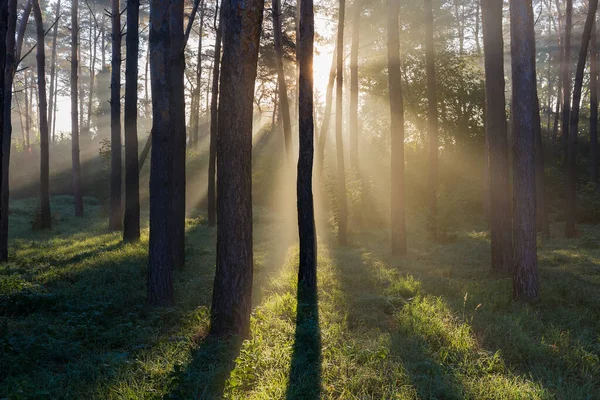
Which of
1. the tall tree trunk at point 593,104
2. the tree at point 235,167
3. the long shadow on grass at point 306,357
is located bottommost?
the long shadow on grass at point 306,357

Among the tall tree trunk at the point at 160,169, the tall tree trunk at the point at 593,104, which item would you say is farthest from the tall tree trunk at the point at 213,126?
the tall tree trunk at the point at 593,104

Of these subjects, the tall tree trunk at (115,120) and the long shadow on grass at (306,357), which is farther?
the tall tree trunk at (115,120)

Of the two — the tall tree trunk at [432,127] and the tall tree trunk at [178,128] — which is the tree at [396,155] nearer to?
the tall tree trunk at [432,127]

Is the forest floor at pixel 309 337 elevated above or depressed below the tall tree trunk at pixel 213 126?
below

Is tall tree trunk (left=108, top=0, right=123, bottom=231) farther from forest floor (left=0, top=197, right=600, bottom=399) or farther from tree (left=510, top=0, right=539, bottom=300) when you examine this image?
tree (left=510, top=0, right=539, bottom=300)

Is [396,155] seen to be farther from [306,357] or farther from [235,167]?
[306,357]

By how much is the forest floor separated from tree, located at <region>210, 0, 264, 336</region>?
0.48 meters

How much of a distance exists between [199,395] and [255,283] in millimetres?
5325

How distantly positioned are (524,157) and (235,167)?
509 cm

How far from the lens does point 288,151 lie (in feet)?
55.3

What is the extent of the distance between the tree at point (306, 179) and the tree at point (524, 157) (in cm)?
375

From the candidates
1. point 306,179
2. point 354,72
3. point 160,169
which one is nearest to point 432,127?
point 354,72

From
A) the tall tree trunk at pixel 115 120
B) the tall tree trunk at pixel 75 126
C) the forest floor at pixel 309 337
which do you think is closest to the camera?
the forest floor at pixel 309 337

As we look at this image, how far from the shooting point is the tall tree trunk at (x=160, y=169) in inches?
306
